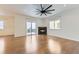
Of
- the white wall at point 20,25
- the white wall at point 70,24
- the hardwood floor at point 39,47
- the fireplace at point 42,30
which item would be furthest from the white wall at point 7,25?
the white wall at point 70,24

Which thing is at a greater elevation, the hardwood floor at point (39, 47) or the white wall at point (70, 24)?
the white wall at point (70, 24)

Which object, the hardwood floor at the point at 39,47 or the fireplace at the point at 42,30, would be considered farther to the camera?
the fireplace at the point at 42,30

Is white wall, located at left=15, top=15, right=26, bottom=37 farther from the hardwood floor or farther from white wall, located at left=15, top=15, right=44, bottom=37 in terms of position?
the hardwood floor

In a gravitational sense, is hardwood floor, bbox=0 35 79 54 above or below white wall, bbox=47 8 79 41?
below

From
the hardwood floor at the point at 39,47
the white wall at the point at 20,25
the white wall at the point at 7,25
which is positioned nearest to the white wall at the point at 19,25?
the white wall at the point at 20,25

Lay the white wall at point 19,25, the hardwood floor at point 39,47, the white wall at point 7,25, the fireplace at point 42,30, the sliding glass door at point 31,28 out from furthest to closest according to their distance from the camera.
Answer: the fireplace at point 42,30, the sliding glass door at point 31,28, the white wall at point 7,25, the white wall at point 19,25, the hardwood floor at point 39,47

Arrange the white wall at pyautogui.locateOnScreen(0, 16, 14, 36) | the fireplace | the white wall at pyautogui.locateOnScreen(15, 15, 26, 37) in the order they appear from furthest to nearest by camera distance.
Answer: the fireplace
the white wall at pyautogui.locateOnScreen(0, 16, 14, 36)
the white wall at pyautogui.locateOnScreen(15, 15, 26, 37)

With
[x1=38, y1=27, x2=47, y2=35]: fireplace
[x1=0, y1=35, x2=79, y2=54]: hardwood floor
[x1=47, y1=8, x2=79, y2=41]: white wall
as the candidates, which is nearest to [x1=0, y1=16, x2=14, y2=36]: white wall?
[x1=38, y1=27, x2=47, y2=35]: fireplace

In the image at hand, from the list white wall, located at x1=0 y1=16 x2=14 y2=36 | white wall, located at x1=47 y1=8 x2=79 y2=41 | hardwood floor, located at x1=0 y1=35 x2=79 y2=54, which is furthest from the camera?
white wall, located at x1=0 y1=16 x2=14 y2=36

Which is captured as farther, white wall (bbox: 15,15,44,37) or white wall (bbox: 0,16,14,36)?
white wall (bbox: 0,16,14,36)

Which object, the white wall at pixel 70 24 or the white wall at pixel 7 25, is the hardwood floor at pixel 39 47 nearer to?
the white wall at pixel 70 24

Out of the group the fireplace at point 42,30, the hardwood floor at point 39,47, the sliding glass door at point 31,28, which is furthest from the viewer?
the fireplace at point 42,30

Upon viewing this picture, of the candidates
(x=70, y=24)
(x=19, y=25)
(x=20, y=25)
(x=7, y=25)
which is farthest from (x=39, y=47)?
(x=7, y=25)

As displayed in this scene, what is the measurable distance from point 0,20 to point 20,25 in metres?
2.84
